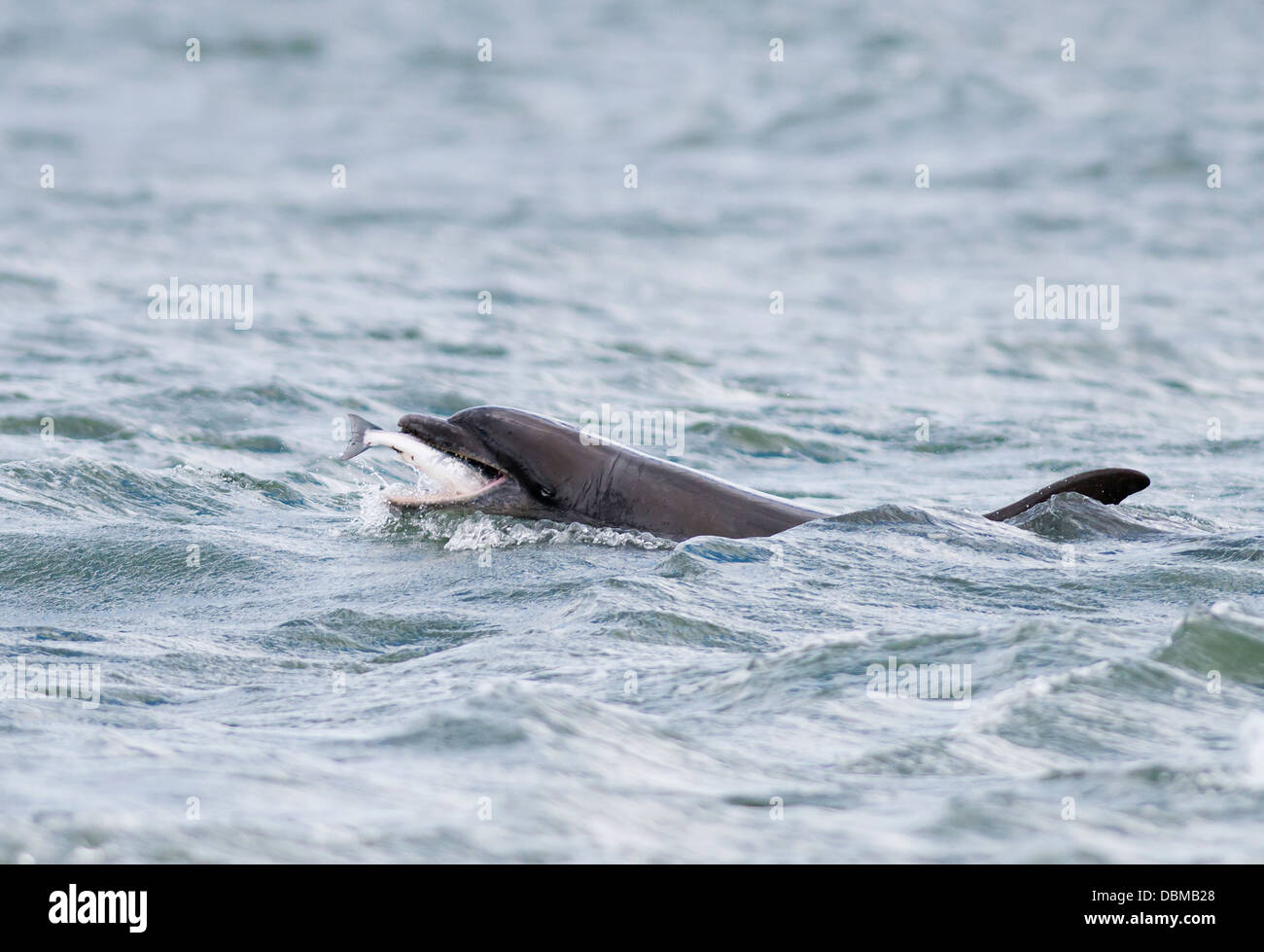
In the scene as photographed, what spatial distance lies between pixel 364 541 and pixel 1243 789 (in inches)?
224

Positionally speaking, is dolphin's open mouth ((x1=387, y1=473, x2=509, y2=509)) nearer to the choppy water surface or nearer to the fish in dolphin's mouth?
the fish in dolphin's mouth

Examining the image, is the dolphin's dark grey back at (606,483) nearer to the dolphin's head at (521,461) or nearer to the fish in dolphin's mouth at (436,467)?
the dolphin's head at (521,461)

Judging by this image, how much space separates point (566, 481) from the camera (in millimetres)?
9344

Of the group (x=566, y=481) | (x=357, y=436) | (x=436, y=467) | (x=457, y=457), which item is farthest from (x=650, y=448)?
(x=357, y=436)

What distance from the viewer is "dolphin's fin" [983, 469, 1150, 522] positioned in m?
9.43

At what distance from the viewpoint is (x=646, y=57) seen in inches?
1549

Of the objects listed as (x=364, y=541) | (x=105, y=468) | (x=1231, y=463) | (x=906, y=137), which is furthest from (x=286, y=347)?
(x=906, y=137)

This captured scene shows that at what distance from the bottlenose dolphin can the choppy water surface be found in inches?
7.6

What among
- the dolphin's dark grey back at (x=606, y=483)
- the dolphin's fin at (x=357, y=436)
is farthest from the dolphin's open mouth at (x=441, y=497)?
the dolphin's fin at (x=357, y=436)

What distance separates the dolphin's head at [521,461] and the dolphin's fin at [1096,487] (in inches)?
98.4

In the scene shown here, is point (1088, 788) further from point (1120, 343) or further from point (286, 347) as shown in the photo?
point (1120, 343)

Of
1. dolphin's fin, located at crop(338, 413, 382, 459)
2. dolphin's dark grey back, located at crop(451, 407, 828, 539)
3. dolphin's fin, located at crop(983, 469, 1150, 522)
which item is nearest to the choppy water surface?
dolphin's fin, located at crop(983, 469, 1150, 522)
